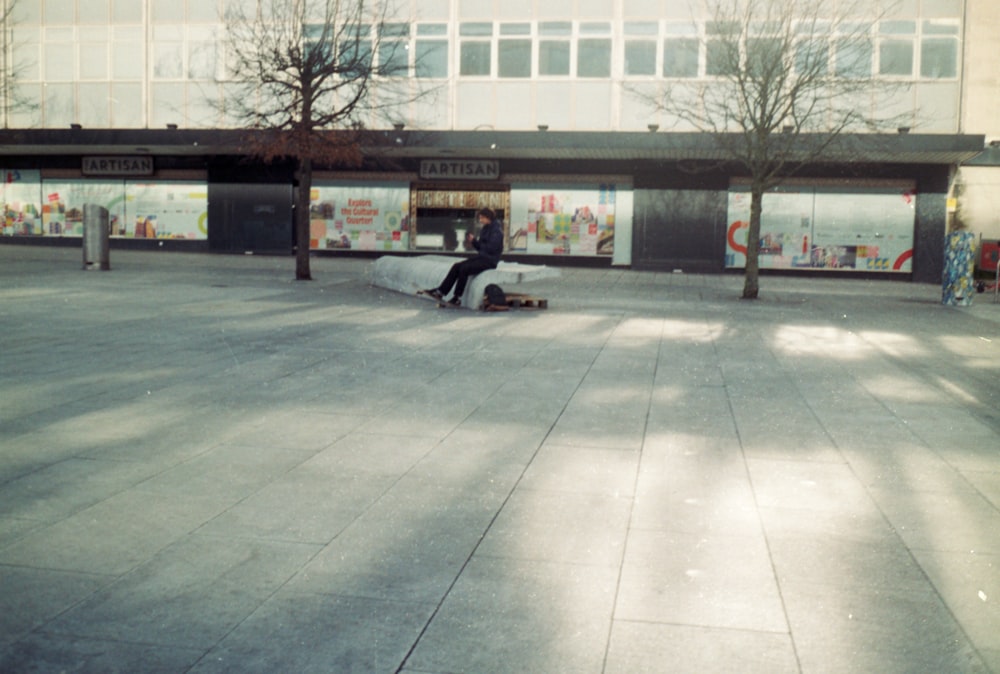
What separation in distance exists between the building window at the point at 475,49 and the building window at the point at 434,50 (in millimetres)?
488

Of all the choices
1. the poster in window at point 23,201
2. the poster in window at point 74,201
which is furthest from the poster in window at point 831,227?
the poster in window at point 23,201

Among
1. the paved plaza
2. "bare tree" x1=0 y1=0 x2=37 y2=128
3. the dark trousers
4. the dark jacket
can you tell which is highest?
"bare tree" x1=0 y1=0 x2=37 y2=128

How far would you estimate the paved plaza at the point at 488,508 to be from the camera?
11.8 ft

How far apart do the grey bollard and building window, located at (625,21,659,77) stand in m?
15.2

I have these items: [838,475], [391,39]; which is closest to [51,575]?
[838,475]

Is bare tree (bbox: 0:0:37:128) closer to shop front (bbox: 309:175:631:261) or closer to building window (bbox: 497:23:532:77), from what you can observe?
shop front (bbox: 309:175:631:261)

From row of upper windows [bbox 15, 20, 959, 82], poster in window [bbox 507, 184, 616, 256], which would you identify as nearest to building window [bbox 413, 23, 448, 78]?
row of upper windows [bbox 15, 20, 959, 82]

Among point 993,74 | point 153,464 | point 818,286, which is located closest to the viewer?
point 153,464

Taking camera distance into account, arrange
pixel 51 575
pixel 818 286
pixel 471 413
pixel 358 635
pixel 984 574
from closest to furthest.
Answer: pixel 358 635, pixel 51 575, pixel 984 574, pixel 471 413, pixel 818 286

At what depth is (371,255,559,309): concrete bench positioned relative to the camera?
1619 centimetres

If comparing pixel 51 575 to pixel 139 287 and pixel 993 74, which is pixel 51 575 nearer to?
pixel 139 287

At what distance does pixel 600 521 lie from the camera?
16.6 feet

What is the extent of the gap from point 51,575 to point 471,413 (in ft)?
13.3

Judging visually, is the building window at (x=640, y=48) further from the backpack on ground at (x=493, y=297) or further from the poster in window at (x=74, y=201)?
the poster in window at (x=74, y=201)
